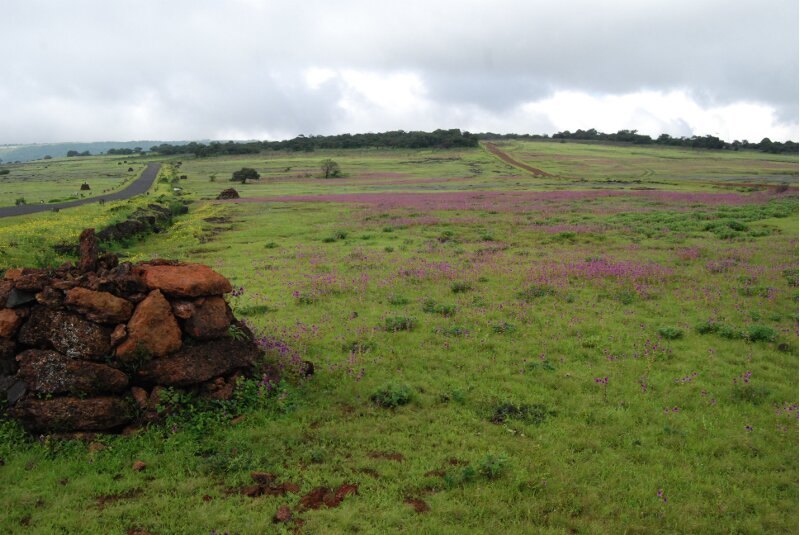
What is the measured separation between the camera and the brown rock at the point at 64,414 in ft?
29.8

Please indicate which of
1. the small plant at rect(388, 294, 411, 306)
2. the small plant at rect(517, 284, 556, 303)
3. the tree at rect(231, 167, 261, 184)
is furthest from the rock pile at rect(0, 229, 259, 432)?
the tree at rect(231, 167, 261, 184)

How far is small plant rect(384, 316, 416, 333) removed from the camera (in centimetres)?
1495

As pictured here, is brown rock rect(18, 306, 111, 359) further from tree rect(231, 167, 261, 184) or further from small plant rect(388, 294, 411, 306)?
tree rect(231, 167, 261, 184)

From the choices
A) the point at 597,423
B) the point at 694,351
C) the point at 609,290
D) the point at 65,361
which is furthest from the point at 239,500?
the point at 609,290

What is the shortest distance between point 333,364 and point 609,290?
38.6ft

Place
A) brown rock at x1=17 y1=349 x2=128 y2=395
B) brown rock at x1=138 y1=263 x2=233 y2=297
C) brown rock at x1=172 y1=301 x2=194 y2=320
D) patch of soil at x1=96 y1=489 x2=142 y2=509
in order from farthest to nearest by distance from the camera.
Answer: brown rock at x1=138 y1=263 x2=233 y2=297
brown rock at x1=172 y1=301 x2=194 y2=320
brown rock at x1=17 y1=349 x2=128 y2=395
patch of soil at x1=96 y1=489 x2=142 y2=509

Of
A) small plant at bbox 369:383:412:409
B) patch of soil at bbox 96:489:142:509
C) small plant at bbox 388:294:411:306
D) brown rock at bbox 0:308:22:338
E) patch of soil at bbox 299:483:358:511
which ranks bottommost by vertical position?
patch of soil at bbox 96:489:142:509

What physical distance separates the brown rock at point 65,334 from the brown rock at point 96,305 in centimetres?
19

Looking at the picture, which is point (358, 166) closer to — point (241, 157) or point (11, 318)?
point (241, 157)

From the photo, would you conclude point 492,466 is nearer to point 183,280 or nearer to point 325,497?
point 325,497

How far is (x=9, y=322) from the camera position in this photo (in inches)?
383

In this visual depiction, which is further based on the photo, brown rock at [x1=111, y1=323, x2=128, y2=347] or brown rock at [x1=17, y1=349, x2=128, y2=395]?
brown rock at [x1=111, y1=323, x2=128, y2=347]

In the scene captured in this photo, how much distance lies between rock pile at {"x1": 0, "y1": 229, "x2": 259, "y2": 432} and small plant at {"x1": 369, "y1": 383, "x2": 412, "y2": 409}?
10.4 ft

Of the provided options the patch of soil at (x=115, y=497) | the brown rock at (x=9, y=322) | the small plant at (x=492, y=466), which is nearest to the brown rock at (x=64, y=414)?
the brown rock at (x=9, y=322)
